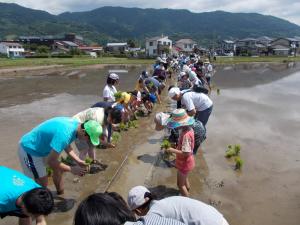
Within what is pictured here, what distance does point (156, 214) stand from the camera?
2.38 meters

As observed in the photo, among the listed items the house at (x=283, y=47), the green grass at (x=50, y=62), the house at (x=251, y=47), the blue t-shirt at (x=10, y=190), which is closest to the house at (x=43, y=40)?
the green grass at (x=50, y=62)

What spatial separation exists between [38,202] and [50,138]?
5.30ft

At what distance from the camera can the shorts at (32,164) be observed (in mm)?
4418

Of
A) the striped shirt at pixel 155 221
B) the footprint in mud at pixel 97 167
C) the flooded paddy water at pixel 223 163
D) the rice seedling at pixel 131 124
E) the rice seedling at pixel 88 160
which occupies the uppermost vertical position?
the striped shirt at pixel 155 221

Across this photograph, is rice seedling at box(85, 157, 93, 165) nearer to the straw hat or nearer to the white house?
the straw hat

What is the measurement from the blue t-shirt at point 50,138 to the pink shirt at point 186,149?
1568 millimetres

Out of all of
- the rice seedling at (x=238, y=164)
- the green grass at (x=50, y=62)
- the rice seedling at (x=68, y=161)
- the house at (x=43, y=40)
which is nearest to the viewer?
the rice seedling at (x=68, y=161)

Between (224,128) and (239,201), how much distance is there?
471 cm

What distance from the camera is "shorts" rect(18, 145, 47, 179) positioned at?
442cm

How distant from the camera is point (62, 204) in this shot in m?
5.27

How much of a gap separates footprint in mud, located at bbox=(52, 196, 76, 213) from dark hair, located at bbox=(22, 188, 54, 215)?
92.3 inches

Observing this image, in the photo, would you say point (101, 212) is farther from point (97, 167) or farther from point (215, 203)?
point (97, 167)

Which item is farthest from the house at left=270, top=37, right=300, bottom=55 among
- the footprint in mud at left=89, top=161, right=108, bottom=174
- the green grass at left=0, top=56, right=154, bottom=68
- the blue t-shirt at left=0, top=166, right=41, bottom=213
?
the blue t-shirt at left=0, top=166, right=41, bottom=213

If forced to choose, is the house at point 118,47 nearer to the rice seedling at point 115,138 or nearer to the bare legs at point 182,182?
the rice seedling at point 115,138
